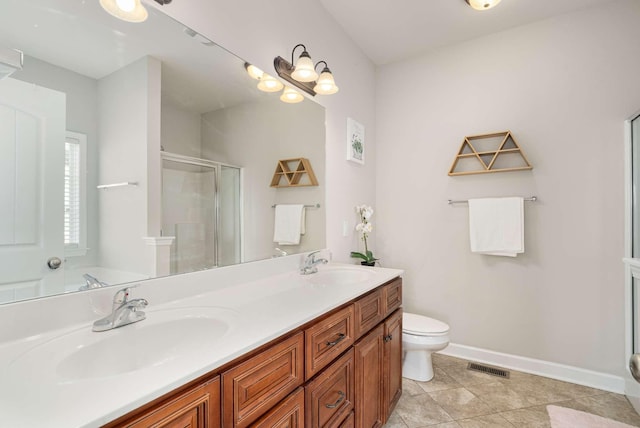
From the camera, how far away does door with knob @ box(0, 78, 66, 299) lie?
79cm

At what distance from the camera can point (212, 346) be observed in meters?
0.76

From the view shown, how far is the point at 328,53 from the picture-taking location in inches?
84.9

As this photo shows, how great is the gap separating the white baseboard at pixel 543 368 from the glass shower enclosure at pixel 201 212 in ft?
6.93

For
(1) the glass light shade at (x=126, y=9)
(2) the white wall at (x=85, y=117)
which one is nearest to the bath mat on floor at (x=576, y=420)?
(2) the white wall at (x=85, y=117)

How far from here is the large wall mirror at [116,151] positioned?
819mm

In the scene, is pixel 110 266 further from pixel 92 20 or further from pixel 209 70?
pixel 209 70

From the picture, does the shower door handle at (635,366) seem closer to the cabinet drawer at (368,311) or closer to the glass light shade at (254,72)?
the cabinet drawer at (368,311)

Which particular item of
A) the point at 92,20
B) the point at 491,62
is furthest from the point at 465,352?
the point at 92,20

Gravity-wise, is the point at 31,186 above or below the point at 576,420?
above

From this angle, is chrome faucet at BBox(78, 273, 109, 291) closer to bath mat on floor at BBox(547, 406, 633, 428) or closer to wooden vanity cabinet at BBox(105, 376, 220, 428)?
wooden vanity cabinet at BBox(105, 376, 220, 428)

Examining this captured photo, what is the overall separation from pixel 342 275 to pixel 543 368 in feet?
5.65

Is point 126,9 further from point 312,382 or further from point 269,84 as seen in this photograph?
point 312,382

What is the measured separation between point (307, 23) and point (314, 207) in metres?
1.17

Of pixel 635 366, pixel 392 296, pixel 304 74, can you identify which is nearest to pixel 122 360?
pixel 635 366
